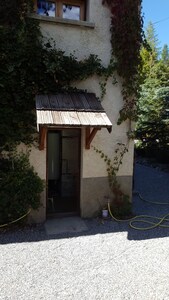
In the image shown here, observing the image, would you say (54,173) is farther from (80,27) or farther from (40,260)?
(80,27)

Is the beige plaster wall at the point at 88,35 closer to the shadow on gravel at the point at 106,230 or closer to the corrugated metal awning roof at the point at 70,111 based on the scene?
the corrugated metal awning roof at the point at 70,111

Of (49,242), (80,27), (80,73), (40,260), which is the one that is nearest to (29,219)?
(49,242)

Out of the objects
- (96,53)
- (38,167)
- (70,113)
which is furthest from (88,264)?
(96,53)

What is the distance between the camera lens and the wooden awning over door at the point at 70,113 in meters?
6.36

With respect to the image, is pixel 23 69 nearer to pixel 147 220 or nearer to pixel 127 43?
pixel 127 43

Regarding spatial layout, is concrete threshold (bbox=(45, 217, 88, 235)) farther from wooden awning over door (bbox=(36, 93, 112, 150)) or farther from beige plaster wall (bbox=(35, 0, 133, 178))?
wooden awning over door (bbox=(36, 93, 112, 150))

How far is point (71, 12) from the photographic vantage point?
26.2 feet

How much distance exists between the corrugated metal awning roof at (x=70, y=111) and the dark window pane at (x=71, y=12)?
2.50 meters

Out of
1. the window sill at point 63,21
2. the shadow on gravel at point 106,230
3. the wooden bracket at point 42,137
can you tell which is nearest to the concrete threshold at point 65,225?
the shadow on gravel at point 106,230

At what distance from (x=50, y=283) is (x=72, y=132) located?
17.7 ft

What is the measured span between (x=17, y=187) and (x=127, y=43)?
536 cm

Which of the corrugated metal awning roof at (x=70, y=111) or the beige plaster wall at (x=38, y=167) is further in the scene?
the beige plaster wall at (x=38, y=167)

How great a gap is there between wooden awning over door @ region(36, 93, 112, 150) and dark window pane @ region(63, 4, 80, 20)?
2.49m

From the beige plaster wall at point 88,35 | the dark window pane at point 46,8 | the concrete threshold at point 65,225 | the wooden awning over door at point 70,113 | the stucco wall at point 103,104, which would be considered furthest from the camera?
the dark window pane at point 46,8
